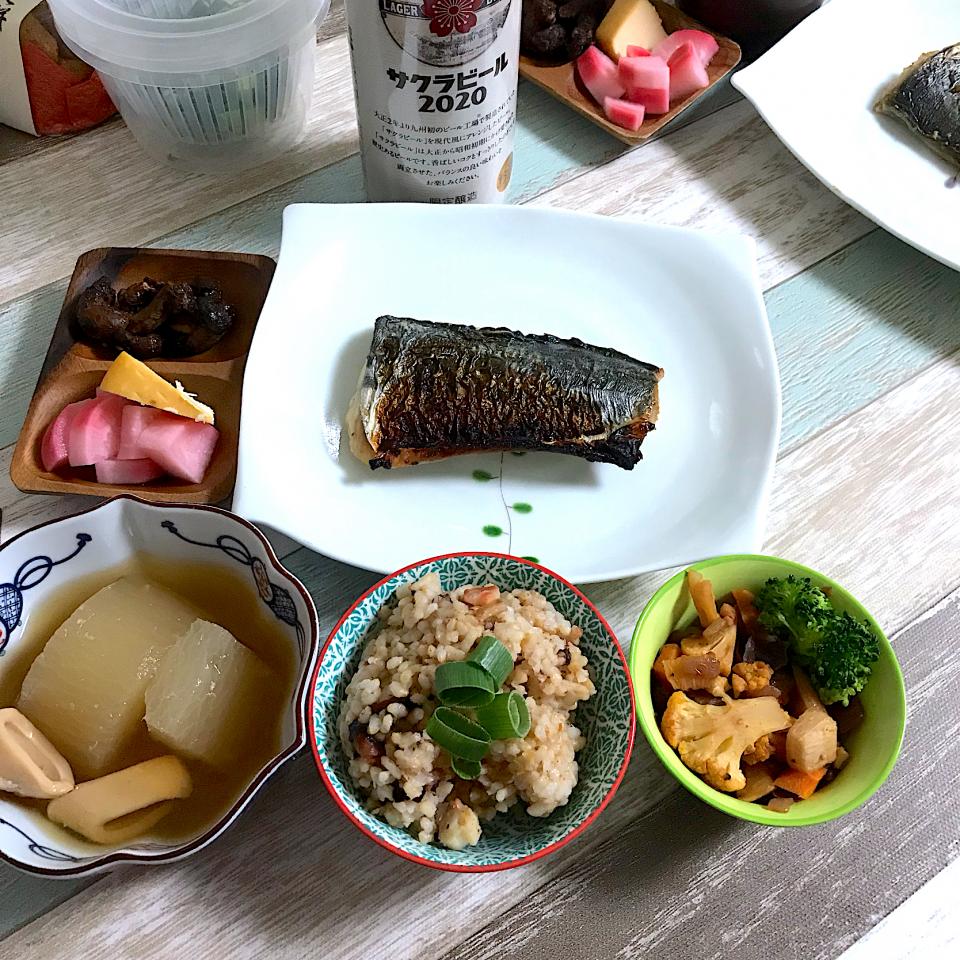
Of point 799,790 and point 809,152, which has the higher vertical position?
point 809,152

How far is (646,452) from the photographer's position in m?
1.28

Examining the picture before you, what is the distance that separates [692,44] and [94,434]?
1.30 metres

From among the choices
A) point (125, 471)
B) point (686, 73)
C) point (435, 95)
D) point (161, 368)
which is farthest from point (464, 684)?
point (686, 73)

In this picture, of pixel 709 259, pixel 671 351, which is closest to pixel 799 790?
pixel 671 351

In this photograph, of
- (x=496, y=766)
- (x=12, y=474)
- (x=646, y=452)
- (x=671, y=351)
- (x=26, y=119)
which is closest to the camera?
(x=496, y=766)

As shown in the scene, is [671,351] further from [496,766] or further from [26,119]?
[26,119]

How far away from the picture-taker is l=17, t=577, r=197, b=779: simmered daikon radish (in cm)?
91

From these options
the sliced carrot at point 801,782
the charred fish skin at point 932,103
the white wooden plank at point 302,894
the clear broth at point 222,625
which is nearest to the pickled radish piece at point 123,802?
the clear broth at point 222,625

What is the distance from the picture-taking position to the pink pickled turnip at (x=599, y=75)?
165 centimetres

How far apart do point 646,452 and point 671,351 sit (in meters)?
0.20

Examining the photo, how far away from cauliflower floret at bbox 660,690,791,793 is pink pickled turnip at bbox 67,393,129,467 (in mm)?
804

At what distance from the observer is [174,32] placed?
1285 mm

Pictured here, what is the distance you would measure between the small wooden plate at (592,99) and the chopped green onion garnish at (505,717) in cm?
116

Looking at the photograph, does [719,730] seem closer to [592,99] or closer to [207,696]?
[207,696]
